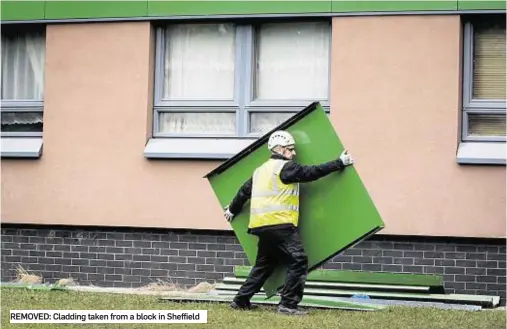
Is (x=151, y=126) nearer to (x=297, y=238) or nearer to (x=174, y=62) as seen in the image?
(x=174, y=62)

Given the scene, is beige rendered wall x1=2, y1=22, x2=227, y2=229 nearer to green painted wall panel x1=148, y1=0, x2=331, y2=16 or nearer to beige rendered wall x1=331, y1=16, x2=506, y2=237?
green painted wall panel x1=148, y1=0, x2=331, y2=16

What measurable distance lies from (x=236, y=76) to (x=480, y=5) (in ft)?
10.4

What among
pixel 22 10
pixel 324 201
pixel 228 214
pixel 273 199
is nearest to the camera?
pixel 273 199

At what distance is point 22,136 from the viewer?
14.5 meters

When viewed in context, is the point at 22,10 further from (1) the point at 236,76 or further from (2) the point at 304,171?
(2) the point at 304,171

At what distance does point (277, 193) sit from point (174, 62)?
169 inches

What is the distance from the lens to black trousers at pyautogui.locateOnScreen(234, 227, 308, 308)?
1036cm

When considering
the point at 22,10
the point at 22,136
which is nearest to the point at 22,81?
the point at 22,136

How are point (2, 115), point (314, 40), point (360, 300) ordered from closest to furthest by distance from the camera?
point (360, 300), point (314, 40), point (2, 115)

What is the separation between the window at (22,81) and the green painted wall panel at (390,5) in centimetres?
421

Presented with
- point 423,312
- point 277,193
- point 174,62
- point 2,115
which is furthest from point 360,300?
point 2,115

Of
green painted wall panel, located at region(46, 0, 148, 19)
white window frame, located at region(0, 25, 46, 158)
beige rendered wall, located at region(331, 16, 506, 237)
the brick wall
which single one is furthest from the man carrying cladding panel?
white window frame, located at region(0, 25, 46, 158)

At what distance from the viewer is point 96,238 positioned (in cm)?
1406

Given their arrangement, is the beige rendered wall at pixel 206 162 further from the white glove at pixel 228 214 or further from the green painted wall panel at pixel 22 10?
the white glove at pixel 228 214
